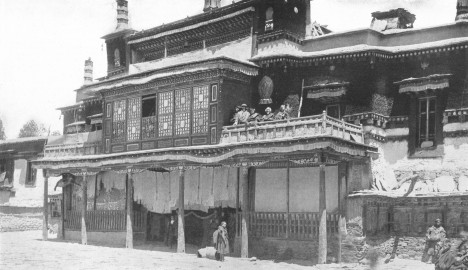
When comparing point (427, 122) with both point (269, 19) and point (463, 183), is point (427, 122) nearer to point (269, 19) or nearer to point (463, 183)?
point (463, 183)

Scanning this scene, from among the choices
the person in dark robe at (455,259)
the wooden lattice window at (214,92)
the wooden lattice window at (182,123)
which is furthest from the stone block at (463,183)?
the wooden lattice window at (182,123)

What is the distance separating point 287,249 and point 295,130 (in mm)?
4612

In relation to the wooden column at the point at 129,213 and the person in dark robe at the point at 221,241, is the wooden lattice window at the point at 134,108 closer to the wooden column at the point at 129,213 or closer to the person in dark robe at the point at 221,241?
the wooden column at the point at 129,213

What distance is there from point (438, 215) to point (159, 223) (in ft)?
44.4

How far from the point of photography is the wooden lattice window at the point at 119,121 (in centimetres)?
2694

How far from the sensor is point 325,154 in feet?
63.3

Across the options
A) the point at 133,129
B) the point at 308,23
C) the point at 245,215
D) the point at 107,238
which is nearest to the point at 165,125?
the point at 133,129

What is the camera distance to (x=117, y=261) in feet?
66.1

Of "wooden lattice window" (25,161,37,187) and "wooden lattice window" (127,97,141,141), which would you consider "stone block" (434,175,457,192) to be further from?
"wooden lattice window" (25,161,37,187)

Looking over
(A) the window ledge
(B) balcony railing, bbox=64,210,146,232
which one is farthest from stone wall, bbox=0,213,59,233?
(A) the window ledge

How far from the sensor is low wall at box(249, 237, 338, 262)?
20.7 meters

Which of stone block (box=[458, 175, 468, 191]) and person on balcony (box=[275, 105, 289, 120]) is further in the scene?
person on balcony (box=[275, 105, 289, 120])

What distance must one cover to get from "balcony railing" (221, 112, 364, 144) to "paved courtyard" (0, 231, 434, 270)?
4306 millimetres

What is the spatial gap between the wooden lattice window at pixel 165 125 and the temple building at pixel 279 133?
0.07m
